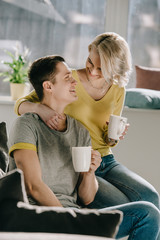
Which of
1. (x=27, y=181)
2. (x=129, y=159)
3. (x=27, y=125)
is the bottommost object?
(x=129, y=159)

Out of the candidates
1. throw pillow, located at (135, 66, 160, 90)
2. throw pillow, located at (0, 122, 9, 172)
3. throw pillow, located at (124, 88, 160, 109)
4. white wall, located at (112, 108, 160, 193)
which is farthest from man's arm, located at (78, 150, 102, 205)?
throw pillow, located at (135, 66, 160, 90)

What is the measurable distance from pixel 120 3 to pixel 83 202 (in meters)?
2.17

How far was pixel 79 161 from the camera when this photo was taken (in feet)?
4.52

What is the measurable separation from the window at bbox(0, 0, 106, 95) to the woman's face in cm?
130

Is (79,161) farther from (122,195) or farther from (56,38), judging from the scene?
(56,38)

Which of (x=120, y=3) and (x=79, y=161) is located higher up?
(x=120, y=3)

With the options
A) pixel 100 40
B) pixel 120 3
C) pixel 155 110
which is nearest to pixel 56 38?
pixel 120 3

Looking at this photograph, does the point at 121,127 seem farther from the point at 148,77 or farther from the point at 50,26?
the point at 50,26

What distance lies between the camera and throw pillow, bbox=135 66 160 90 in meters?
3.02

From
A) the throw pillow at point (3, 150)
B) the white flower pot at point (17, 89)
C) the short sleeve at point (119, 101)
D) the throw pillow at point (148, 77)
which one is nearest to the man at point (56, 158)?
the throw pillow at point (3, 150)

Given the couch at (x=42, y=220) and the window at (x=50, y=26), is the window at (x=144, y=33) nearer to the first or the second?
the window at (x=50, y=26)

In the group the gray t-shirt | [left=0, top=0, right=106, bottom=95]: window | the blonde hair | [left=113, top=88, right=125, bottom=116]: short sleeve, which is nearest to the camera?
the gray t-shirt

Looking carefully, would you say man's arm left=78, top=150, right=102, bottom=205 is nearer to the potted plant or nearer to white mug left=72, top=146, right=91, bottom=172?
white mug left=72, top=146, right=91, bottom=172

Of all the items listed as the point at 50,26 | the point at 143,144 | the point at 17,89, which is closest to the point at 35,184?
the point at 143,144
